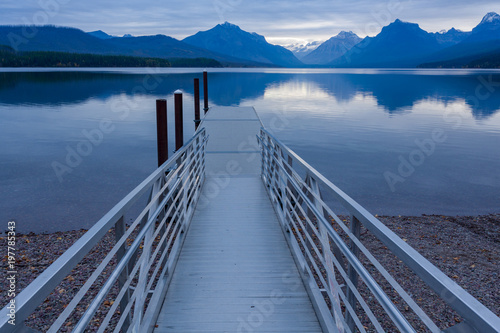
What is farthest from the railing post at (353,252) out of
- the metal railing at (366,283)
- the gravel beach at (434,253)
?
the gravel beach at (434,253)

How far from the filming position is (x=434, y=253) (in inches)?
294

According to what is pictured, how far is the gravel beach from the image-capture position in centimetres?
550

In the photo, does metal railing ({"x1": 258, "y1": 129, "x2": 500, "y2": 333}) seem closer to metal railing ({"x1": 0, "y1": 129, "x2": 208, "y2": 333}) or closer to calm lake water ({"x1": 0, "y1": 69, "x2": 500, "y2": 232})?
metal railing ({"x1": 0, "y1": 129, "x2": 208, "y2": 333})

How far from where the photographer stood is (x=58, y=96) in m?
46.7

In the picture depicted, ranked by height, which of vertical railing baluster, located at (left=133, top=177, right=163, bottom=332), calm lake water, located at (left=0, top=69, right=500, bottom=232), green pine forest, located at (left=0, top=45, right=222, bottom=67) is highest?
green pine forest, located at (left=0, top=45, right=222, bottom=67)

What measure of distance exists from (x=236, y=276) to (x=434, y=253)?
4.87 metres

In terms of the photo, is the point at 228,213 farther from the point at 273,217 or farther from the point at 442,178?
the point at 442,178

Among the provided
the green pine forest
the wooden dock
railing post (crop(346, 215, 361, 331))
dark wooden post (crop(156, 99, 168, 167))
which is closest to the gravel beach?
the wooden dock

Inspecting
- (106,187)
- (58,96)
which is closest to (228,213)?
(106,187)

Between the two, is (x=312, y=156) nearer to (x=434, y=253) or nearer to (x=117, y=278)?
(x=434, y=253)

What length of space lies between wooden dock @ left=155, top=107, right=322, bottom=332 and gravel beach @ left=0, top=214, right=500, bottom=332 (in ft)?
6.42

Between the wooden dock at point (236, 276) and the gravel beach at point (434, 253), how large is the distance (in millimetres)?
1957

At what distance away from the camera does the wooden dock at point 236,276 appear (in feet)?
10.9

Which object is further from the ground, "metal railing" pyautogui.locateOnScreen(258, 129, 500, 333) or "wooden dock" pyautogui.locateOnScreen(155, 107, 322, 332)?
"metal railing" pyautogui.locateOnScreen(258, 129, 500, 333)
